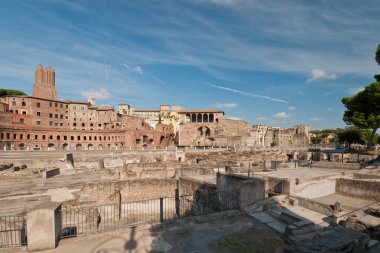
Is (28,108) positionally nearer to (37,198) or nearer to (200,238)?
(37,198)

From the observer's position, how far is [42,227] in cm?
525

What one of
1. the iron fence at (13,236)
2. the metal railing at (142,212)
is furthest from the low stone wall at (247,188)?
the iron fence at (13,236)

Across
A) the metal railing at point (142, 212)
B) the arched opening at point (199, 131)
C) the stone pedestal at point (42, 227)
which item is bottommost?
the metal railing at point (142, 212)

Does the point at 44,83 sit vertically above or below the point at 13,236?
above

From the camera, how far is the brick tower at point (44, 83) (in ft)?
228

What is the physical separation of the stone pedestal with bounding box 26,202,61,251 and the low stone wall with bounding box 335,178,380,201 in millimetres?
14067

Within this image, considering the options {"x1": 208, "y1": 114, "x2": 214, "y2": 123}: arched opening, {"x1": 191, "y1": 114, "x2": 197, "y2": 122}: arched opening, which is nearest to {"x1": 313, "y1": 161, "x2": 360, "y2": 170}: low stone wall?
{"x1": 208, "y1": 114, "x2": 214, "y2": 123}: arched opening

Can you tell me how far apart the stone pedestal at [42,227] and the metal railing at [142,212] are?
2.89 meters

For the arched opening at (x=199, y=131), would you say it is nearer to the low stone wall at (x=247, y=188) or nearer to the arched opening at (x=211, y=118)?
the arched opening at (x=211, y=118)

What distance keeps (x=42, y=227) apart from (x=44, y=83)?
79.9 meters

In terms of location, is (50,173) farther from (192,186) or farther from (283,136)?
(283,136)

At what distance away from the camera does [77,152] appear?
35125 millimetres

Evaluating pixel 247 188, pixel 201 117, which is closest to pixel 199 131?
pixel 201 117

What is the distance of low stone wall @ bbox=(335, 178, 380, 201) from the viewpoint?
1128 cm
